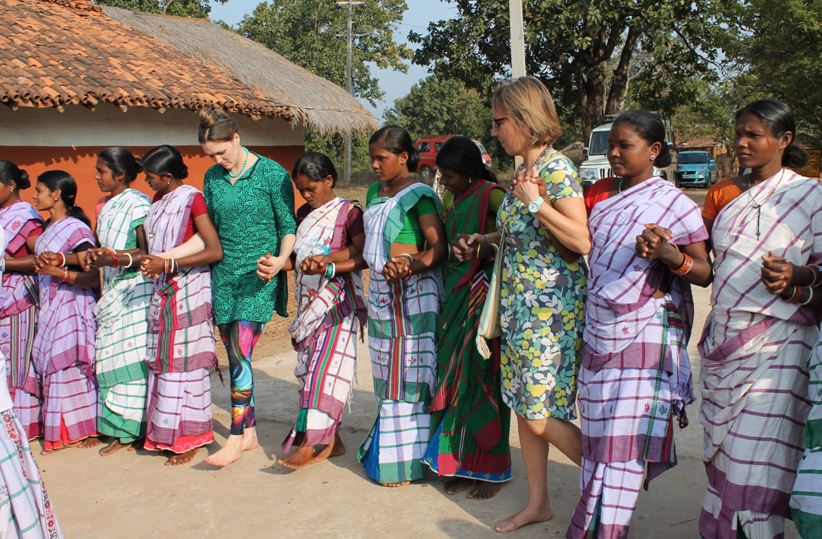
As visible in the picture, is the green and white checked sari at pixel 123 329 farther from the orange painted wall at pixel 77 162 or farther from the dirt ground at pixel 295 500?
the orange painted wall at pixel 77 162

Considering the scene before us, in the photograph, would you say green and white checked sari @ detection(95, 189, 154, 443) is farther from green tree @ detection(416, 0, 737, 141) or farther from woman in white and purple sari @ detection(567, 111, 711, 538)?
green tree @ detection(416, 0, 737, 141)

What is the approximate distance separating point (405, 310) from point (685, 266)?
1.57 metres

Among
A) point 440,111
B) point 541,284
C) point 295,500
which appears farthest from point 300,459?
point 440,111

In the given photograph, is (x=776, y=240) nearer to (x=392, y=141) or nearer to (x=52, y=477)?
(x=392, y=141)

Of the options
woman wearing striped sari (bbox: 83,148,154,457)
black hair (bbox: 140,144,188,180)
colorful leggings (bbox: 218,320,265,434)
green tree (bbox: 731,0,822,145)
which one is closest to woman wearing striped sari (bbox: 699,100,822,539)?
colorful leggings (bbox: 218,320,265,434)

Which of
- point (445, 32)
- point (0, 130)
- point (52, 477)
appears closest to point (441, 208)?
point (52, 477)

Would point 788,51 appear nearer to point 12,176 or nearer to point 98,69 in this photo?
point 98,69

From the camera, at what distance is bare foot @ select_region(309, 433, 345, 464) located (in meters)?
4.63

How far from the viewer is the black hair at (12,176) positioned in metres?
5.02

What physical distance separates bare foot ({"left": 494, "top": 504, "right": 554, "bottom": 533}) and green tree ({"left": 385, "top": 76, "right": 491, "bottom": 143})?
40.5 metres

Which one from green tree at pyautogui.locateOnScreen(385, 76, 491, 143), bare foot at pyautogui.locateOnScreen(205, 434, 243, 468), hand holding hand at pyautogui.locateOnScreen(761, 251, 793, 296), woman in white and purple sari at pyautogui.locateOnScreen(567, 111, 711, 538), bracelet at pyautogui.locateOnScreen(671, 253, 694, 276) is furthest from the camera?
green tree at pyautogui.locateOnScreen(385, 76, 491, 143)

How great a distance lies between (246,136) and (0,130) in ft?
14.7

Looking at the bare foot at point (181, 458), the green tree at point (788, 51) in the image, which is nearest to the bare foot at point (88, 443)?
the bare foot at point (181, 458)

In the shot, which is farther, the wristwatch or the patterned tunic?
the patterned tunic
